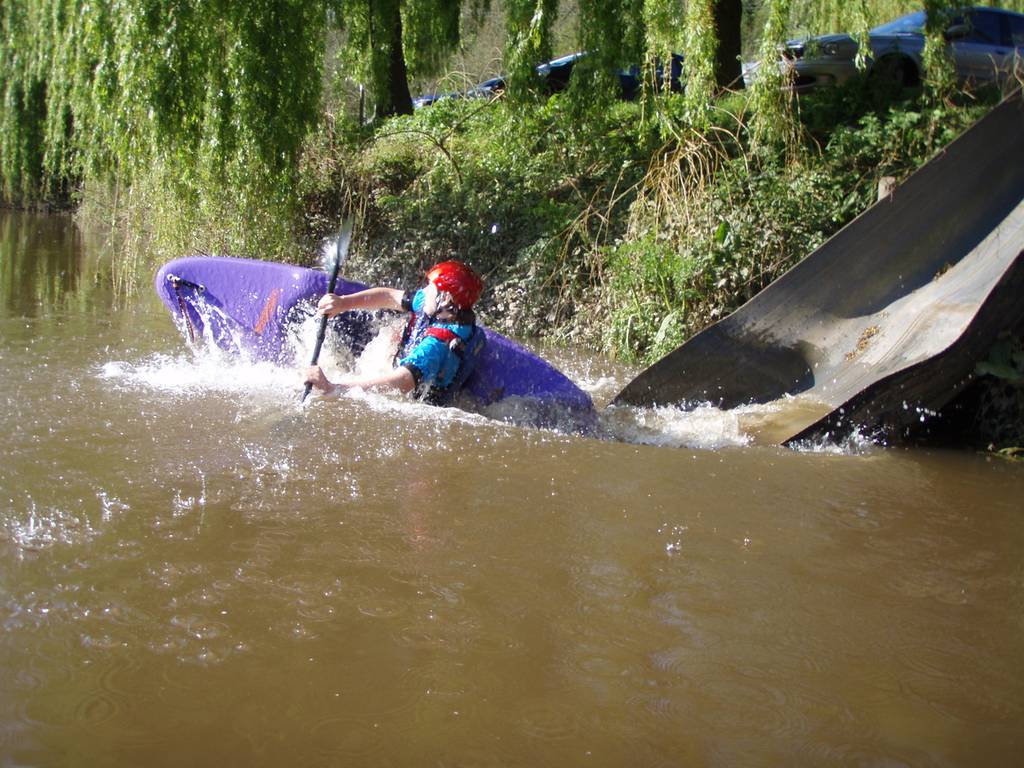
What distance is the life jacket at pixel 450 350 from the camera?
541 centimetres

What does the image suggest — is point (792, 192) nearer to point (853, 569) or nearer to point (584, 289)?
point (584, 289)

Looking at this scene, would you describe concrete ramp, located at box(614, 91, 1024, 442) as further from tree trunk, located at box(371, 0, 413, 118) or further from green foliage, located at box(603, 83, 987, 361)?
tree trunk, located at box(371, 0, 413, 118)

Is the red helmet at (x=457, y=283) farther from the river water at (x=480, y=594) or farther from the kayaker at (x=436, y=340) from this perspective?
the river water at (x=480, y=594)

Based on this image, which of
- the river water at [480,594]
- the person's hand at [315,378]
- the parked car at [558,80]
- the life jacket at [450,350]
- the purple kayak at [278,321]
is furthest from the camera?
the parked car at [558,80]

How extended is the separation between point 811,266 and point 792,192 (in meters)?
1.58

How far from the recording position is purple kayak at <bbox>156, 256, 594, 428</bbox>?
6043 mm

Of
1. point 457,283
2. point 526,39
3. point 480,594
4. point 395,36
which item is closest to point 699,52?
point 526,39

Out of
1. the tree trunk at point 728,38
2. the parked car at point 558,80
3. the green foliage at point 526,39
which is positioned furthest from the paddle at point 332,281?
the tree trunk at point 728,38

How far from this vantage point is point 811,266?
6.88 m

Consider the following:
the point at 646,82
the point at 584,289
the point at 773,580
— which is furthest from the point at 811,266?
the point at 773,580

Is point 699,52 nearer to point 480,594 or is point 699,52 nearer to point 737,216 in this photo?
point 737,216

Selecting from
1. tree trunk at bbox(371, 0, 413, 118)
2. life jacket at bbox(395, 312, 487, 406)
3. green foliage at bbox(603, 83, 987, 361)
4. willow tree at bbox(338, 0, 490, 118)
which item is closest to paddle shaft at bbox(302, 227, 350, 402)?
life jacket at bbox(395, 312, 487, 406)

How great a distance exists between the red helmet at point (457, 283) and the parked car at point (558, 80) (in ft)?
12.8

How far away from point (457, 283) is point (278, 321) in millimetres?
1748
